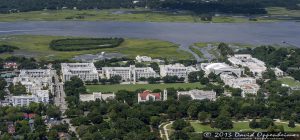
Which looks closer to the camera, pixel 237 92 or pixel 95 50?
pixel 237 92

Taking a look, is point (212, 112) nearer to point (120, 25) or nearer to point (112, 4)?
point (120, 25)

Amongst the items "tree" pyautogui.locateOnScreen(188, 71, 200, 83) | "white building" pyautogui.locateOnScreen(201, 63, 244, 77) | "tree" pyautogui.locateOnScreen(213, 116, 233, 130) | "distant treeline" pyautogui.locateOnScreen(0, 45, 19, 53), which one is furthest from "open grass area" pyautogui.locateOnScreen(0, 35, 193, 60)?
"tree" pyautogui.locateOnScreen(213, 116, 233, 130)

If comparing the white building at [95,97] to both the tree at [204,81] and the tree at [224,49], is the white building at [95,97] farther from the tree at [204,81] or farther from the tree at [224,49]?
the tree at [224,49]

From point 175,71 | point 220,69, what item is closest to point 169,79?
point 175,71

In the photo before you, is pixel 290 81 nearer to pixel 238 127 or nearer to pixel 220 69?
pixel 220 69

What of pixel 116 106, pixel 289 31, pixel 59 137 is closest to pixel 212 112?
pixel 116 106

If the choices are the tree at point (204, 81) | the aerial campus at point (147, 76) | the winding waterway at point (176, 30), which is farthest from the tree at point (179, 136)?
the winding waterway at point (176, 30)
